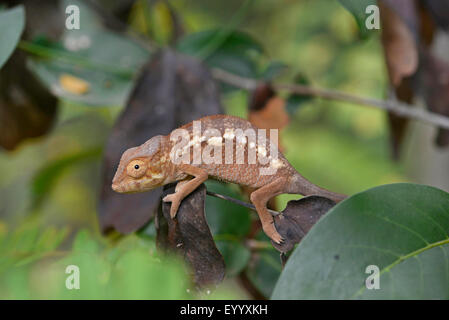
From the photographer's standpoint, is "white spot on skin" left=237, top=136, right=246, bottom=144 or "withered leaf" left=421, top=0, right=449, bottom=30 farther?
"withered leaf" left=421, top=0, right=449, bottom=30

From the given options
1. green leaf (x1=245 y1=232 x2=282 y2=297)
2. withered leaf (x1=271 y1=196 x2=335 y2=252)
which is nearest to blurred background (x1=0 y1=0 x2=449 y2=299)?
green leaf (x1=245 y1=232 x2=282 y2=297)

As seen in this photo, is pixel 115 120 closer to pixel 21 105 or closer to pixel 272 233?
pixel 21 105

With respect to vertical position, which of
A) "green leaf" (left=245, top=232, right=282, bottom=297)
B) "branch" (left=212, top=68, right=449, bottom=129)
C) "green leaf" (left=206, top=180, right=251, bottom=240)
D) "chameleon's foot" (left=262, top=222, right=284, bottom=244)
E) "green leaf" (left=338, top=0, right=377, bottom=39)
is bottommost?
"green leaf" (left=245, top=232, right=282, bottom=297)

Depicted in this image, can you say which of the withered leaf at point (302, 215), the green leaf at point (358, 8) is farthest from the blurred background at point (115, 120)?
the green leaf at point (358, 8)

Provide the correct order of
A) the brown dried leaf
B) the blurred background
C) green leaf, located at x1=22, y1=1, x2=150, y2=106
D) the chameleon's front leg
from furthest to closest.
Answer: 1. green leaf, located at x1=22, y1=1, x2=150, y2=106
2. the brown dried leaf
3. the blurred background
4. the chameleon's front leg

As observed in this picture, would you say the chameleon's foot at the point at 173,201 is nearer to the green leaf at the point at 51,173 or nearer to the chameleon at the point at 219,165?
the chameleon at the point at 219,165

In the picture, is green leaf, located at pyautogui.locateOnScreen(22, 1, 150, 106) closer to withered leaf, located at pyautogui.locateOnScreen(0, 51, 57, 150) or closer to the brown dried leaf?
withered leaf, located at pyautogui.locateOnScreen(0, 51, 57, 150)
